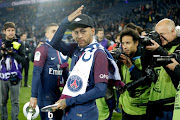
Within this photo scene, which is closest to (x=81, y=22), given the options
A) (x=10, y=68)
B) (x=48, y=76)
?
(x=48, y=76)

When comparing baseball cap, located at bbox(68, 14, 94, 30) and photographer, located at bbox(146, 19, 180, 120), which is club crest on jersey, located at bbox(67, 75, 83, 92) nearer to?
baseball cap, located at bbox(68, 14, 94, 30)

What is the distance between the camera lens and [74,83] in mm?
2154

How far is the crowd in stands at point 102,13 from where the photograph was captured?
2088cm

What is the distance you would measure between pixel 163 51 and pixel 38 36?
88.3ft

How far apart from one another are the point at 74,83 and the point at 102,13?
27741 mm

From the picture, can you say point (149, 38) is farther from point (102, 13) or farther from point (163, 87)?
point (102, 13)

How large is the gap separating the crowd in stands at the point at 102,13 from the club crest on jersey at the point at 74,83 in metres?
16.6

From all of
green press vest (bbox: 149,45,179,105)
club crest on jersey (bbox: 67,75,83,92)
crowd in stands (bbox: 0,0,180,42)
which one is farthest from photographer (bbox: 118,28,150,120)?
crowd in stands (bbox: 0,0,180,42)

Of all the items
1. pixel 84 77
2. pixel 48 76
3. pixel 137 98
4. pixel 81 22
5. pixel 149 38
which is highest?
pixel 81 22

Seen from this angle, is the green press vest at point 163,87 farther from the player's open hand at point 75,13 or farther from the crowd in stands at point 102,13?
the crowd in stands at point 102,13

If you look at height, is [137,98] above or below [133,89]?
below

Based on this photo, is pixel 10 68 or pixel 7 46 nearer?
pixel 7 46

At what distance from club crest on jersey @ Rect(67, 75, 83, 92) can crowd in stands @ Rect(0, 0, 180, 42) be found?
16.6 metres

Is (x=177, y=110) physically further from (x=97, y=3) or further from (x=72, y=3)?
(x=72, y=3)
